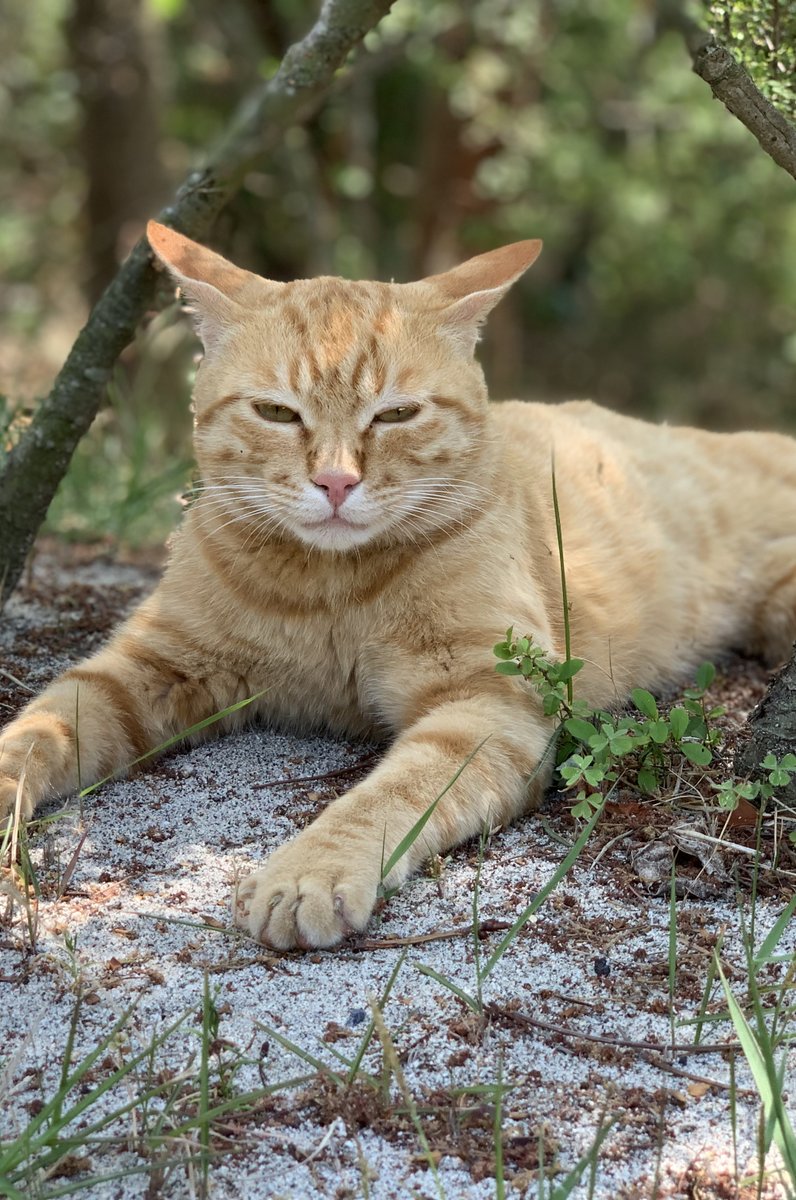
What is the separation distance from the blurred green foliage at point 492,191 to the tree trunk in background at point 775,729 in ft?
9.92

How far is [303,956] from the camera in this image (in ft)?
6.59

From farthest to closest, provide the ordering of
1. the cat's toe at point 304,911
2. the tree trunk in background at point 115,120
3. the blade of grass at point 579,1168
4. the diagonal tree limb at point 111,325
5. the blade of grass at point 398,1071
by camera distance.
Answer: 1. the tree trunk in background at point 115,120
2. the diagonal tree limb at point 111,325
3. the cat's toe at point 304,911
4. the blade of grass at point 398,1071
5. the blade of grass at point 579,1168

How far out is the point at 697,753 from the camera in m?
2.36

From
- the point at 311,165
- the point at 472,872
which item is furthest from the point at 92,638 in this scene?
the point at 311,165

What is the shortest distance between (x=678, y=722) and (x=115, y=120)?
6353mm

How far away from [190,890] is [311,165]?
6.30 m

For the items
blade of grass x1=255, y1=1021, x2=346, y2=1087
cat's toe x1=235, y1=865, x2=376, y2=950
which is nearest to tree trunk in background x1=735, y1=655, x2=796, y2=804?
cat's toe x1=235, y1=865, x2=376, y2=950

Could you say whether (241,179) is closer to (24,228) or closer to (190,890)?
(190,890)

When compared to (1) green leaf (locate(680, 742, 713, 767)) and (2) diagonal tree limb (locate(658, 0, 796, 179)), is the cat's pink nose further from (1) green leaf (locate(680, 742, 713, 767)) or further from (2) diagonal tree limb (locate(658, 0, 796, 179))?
(2) diagonal tree limb (locate(658, 0, 796, 179))

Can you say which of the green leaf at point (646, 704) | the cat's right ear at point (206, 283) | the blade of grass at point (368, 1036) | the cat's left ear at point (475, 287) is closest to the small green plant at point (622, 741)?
the green leaf at point (646, 704)

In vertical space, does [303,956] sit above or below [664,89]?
below

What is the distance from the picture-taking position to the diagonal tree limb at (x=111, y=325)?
317 centimetres

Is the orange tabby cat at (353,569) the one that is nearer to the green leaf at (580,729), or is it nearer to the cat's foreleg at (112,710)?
the cat's foreleg at (112,710)

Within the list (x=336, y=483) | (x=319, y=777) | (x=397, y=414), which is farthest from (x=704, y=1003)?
(x=397, y=414)
